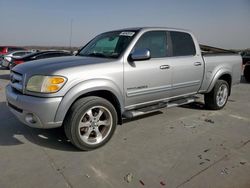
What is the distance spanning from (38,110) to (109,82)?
106cm

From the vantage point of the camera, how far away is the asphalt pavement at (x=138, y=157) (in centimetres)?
271

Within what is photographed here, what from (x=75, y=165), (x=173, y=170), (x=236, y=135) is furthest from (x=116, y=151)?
(x=236, y=135)

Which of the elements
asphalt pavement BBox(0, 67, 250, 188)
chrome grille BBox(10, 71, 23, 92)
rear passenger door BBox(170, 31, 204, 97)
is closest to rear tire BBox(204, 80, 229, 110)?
rear passenger door BBox(170, 31, 204, 97)

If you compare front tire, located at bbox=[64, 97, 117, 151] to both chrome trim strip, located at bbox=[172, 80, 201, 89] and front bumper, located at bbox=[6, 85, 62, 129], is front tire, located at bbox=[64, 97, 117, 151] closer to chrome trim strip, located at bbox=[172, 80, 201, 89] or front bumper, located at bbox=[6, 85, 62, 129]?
front bumper, located at bbox=[6, 85, 62, 129]

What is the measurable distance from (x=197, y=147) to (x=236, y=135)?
3.30 feet

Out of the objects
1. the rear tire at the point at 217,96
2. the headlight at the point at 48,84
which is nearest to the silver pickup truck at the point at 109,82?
the headlight at the point at 48,84

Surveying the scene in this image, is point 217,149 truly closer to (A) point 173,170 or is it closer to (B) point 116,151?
(A) point 173,170

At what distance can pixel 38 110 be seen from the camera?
3.01 meters

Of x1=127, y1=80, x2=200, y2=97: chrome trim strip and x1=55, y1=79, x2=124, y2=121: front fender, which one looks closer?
x1=55, y1=79, x2=124, y2=121: front fender

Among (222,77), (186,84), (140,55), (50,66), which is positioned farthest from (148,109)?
(222,77)

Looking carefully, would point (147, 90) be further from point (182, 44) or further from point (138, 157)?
point (182, 44)

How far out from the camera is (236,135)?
414 cm

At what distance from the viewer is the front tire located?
3.22 meters

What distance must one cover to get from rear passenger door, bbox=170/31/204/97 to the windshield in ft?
3.17
